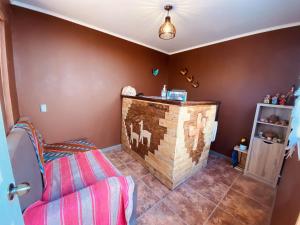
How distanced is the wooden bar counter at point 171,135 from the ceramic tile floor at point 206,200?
15 cm

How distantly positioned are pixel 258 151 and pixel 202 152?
2.84ft

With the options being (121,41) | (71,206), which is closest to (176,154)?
(71,206)

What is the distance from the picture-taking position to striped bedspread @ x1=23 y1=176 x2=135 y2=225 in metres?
0.80

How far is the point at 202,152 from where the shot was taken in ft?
7.36

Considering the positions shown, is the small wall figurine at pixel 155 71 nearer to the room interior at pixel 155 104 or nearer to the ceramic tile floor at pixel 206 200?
the room interior at pixel 155 104

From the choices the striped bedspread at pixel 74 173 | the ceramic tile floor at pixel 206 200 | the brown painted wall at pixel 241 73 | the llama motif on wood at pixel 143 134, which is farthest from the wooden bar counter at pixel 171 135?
the striped bedspread at pixel 74 173

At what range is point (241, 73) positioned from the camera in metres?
2.43

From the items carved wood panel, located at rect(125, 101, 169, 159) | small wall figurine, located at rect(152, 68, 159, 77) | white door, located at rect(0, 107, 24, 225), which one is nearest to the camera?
white door, located at rect(0, 107, 24, 225)

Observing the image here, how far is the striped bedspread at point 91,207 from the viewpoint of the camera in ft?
2.63

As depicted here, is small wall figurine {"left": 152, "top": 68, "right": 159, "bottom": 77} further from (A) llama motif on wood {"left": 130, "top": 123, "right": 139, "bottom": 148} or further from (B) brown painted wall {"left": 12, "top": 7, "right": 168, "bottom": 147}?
(A) llama motif on wood {"left": 130, "top": 123, "right": 139, "bottom": 148}

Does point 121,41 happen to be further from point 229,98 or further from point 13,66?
point 229,98

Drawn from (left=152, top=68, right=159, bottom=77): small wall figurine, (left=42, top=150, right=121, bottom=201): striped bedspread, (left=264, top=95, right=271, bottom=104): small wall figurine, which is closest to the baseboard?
(left=42, top=150, right=121, bottom=201): striped bedspread

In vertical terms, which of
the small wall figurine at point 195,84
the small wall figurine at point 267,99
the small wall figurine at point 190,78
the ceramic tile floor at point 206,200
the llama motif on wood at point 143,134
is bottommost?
the ceramic tile floor at point 206,200

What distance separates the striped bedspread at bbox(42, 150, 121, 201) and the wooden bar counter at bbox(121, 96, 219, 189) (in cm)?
73
